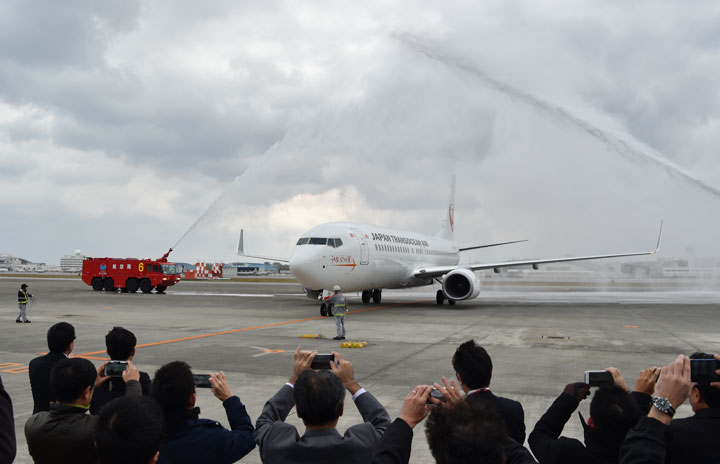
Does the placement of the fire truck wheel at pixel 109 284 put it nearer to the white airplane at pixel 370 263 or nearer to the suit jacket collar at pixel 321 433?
the white airplane at pixel 370 263

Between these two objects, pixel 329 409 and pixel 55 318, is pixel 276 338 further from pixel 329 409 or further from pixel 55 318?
pixel 329 409

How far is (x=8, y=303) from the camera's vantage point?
1085 inches

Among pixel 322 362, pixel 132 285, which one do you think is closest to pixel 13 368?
pixel 322 362

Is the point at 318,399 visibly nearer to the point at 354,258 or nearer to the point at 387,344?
the point at 387,344

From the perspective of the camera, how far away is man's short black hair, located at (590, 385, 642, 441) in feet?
9.43

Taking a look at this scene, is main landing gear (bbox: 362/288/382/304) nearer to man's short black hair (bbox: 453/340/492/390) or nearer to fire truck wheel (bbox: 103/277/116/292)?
fire truck wheel (bbox: 103/277/116/292)

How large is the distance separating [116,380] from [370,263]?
833 inches

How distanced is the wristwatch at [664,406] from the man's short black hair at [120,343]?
3.88 m

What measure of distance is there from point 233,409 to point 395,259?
2476 cm

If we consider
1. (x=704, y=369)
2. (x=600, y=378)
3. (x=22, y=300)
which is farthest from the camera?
(x=22, y=300)

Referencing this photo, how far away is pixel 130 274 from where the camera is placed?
39438 millimetres

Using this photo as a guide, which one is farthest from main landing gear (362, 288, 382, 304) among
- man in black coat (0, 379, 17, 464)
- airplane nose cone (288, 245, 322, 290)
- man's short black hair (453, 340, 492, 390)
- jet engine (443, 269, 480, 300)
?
man in black coat (0, 379, 17, 464)

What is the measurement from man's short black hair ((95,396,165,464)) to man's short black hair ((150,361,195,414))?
79cm

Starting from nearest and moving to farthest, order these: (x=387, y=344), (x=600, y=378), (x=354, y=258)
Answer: (x=600, y=378), (x=387, y=344), (x=354, y=258)
